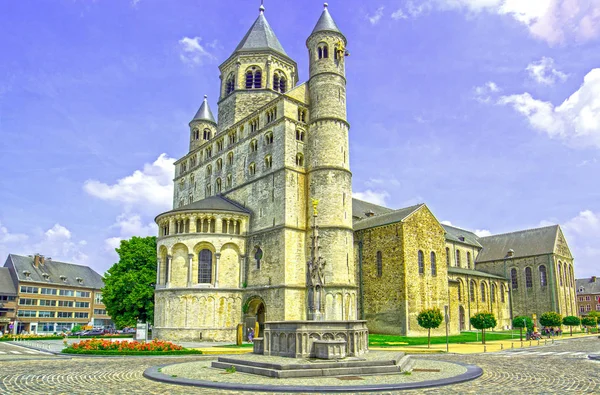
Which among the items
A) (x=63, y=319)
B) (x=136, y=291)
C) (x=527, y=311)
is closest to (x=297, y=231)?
(x=136, y=291)

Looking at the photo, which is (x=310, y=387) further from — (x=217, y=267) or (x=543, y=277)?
(x=543, y=277)

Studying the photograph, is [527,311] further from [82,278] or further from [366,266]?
[82,278]

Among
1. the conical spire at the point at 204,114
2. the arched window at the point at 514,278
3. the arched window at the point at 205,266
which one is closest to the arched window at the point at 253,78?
the conical spire at the point at 204,114

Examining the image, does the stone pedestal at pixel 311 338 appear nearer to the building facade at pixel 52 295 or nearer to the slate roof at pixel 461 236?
the slate roof at pixel 461 236

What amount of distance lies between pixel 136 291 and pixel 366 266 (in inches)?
939

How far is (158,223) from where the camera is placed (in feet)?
163

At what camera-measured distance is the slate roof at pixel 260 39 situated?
56.4 m

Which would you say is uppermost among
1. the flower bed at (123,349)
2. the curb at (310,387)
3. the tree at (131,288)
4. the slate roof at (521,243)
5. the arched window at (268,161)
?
the arched window at (268,161)

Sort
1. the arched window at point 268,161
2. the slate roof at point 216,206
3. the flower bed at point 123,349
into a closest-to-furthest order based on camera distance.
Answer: the flower bed at point 123,349
the slate roof at point 216,206
the arched window at point 268,161

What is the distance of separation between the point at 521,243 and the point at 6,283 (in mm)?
82758

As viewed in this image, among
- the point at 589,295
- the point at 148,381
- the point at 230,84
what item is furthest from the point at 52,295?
the point at 589,295

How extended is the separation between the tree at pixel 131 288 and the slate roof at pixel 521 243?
169 feet

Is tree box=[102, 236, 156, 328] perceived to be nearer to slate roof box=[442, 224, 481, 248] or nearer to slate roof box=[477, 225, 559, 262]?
slate roof box=[442, 224, 481, 248]

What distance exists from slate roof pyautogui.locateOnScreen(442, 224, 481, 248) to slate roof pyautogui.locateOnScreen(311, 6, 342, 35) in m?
36.1
